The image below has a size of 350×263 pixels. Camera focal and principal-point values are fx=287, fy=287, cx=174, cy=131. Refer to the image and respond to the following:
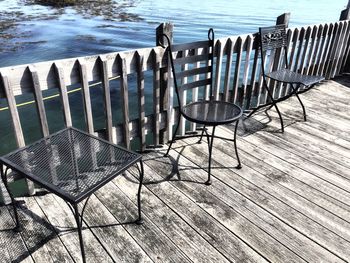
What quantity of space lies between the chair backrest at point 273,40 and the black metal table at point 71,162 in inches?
100

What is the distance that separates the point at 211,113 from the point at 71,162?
4.40 ft

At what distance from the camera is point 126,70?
8.58ft

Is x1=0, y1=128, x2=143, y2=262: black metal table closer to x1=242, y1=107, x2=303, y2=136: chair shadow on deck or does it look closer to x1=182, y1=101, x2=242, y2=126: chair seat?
x1=182, y1=101, x2=242, y2=126: chair seat

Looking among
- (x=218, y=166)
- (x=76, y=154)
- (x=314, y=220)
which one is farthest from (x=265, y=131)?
(x=76, y=154)

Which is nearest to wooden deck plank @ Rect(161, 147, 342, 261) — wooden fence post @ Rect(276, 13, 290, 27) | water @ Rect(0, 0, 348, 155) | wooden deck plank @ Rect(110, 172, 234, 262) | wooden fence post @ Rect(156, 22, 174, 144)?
wooden deck plank @ Rect(110, 172, 234, 262)

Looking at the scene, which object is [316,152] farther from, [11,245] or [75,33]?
[75,33]

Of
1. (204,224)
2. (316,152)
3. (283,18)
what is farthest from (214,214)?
(283,18)

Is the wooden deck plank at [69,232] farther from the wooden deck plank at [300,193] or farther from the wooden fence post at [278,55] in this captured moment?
the wooden fence post at [278,55]

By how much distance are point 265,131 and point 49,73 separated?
2.62 meters

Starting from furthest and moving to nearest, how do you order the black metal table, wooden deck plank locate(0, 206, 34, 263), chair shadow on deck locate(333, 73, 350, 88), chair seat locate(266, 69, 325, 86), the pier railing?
1. chair shadow on deck locate(333, 73, 350, 88)
2. chair seat locate(266, 69, 325, 86)
3. the pier railing
4. wooden deck plank locate(0, 206, 34, 263)
5. the black metal table

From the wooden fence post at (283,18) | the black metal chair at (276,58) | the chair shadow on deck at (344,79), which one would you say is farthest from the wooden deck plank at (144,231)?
the chair shadow on deck at (344,79)

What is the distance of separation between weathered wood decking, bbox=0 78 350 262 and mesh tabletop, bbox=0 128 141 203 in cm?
55

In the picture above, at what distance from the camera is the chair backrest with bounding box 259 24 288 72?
364cm

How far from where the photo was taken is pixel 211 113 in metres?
2.71
